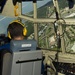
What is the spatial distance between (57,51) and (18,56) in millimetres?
2009

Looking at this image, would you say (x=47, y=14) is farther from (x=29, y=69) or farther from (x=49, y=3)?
(x=29, y=69)

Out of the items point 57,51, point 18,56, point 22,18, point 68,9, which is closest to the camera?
point 18,56

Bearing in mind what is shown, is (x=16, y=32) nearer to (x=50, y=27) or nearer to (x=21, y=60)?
(x=21, y=60)

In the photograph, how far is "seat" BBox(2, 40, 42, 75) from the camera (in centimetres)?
393

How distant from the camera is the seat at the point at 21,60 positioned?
3930 millimetres

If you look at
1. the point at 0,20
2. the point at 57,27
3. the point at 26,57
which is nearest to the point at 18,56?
the point at 26,57

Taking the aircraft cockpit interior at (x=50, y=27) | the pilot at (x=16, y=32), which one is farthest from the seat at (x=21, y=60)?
the aircraft cockpit interior at (x=50, y=27)

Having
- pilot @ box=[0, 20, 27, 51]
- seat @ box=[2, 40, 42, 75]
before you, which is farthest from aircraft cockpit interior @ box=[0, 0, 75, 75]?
seat @ box=[2, 40, 42, 75]

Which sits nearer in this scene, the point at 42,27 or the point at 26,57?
the point at 26,57

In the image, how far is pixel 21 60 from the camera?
3.97 metres

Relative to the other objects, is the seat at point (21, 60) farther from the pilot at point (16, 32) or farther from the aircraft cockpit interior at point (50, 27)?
the aircraft cockpit interior at point (50, 27)

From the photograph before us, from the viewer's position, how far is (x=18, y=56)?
3.93 m

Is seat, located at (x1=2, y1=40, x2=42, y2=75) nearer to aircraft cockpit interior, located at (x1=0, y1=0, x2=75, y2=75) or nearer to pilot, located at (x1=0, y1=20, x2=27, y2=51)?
pilot, located at (x1=0, y1=20, x2=27, y2=51)

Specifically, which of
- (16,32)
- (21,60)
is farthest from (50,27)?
(21,60)
